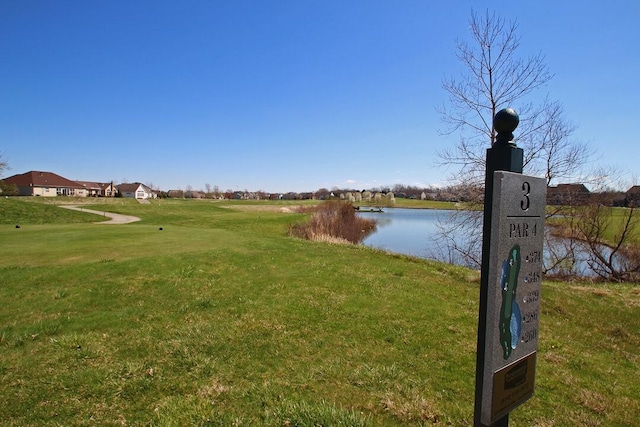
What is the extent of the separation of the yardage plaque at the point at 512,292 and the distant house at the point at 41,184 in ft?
311

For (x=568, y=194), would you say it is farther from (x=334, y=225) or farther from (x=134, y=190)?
(x=134, y=190)

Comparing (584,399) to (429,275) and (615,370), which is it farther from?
(429,275)

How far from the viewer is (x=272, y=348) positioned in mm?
4691

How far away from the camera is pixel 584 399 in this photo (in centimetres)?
364

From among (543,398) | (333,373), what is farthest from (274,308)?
(543,398)

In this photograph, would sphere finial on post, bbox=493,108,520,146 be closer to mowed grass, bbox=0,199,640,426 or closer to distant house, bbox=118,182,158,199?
mowed grass, bbox=0,199,640,426

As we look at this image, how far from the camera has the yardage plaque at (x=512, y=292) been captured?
6.40ft

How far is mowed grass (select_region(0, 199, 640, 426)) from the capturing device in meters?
3.29

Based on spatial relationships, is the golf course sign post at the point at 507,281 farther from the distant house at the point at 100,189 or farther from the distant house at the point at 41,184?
the distant house at the point at 100,189

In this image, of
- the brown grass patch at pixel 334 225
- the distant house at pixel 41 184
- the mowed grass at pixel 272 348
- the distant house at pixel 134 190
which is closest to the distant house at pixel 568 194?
the mowed grass at pixel 272 348

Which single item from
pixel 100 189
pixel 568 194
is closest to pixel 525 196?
pixel 568 194

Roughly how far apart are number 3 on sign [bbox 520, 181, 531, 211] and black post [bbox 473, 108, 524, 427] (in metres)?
0.10

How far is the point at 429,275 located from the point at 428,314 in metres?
3.97

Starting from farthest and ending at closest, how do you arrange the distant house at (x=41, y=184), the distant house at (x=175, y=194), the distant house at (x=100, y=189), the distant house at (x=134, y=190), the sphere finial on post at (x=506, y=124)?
the distant house at (x=175, y=194)
the distant house at (x=134, y=190)
the distant house at (x=100, y=189)
the distant house at (x=41, y=184)
the sphere finial on post at (x=506, y=124)
